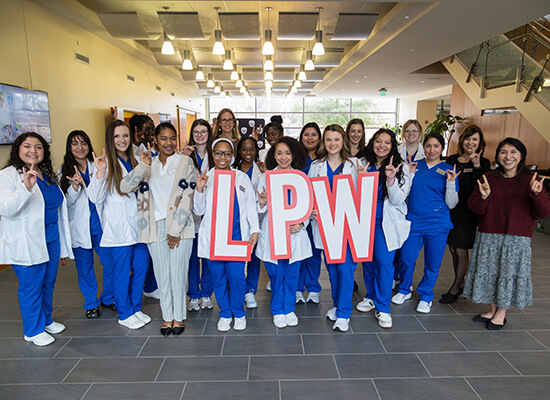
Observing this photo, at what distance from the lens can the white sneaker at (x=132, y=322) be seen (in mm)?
2998

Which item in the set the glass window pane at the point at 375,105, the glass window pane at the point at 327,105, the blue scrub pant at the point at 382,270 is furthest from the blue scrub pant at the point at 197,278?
the glass window pane at the point at 375,105

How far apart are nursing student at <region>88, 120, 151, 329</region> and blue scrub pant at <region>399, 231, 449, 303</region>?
228 centimetres

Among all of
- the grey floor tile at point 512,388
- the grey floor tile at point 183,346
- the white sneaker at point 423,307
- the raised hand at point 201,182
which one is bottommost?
the grey floor tile at point 512,388

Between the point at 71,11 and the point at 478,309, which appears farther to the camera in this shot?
the point at 71,11

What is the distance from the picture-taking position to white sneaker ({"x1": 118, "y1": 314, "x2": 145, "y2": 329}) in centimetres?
300

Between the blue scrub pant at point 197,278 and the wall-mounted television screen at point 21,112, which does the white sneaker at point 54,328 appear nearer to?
the blue scrub pant at point 197,278

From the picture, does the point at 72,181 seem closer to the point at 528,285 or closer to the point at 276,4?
the point at 528,285

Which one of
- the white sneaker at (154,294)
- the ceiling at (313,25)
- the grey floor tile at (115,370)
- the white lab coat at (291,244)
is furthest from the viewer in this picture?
the ceiling at (313,25)

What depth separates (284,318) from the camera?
3.02 meters

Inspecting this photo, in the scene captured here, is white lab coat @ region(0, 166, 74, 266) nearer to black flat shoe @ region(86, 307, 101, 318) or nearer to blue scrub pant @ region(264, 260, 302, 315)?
black flat shoe @ region(86, 307, 101, 318)

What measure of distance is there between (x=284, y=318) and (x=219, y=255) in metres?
0.81

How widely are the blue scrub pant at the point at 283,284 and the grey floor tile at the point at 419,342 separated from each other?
2.54 feet

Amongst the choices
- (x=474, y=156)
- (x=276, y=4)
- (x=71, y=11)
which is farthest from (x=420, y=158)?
(x=71, y=11)

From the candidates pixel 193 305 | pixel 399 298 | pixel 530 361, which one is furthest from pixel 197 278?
pixel 530 361
